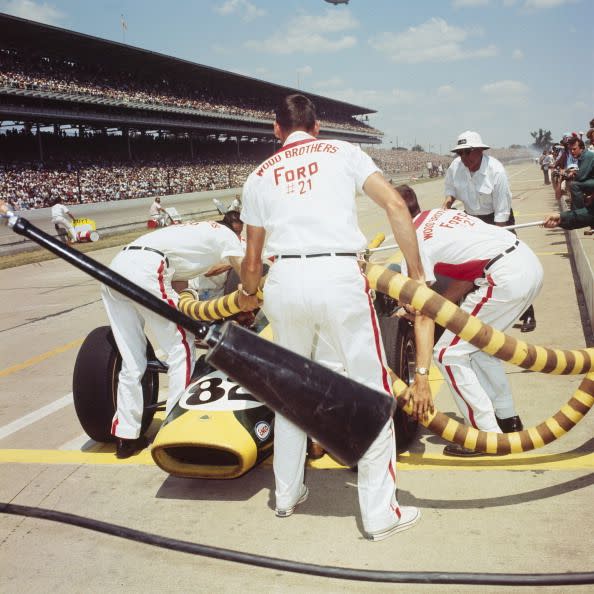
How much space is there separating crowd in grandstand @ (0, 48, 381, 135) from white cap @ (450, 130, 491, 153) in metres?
33.0

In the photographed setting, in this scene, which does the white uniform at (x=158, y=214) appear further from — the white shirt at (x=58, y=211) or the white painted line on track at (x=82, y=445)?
the white painted line on track at (x=82, y=445)

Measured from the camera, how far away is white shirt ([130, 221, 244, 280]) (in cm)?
421

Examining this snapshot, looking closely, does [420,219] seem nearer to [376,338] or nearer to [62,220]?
[376,338]

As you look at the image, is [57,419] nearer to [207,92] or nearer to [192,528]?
[192,528]

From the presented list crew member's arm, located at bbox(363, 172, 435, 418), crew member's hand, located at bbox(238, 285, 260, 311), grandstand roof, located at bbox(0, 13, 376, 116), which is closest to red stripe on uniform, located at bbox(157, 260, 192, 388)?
crew member's hand, located at bbox(238, 285, 260, 311)

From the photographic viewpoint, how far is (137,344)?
403 centimetres

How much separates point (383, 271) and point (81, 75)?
143 feet

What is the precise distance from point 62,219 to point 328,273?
61.4 ft

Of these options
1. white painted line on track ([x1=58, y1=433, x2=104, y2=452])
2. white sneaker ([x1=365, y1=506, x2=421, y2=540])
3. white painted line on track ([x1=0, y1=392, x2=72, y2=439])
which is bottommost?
white painted line on track ([x1=0, y1=392, x2=72, y2=439])

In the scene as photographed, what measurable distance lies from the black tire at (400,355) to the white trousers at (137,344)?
1.31 meters

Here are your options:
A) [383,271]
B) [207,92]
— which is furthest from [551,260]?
[207,92]

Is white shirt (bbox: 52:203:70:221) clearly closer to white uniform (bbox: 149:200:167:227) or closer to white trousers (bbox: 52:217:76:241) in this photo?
white trousers (bbox: 52:217:76:241)

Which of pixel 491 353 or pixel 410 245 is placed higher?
pixel 410 245

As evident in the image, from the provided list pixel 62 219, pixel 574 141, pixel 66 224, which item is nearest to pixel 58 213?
pixel 62 219
